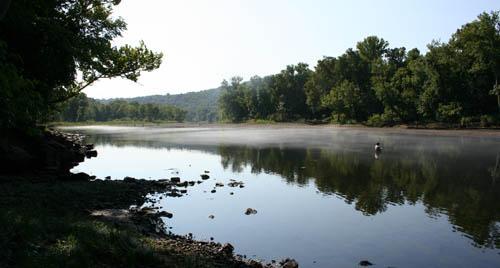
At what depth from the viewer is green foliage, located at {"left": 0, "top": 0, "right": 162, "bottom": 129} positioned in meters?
12.6

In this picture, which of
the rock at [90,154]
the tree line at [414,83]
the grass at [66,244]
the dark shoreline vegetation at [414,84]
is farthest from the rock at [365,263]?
the tree line at [414,83]

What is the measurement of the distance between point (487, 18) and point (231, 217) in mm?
94408

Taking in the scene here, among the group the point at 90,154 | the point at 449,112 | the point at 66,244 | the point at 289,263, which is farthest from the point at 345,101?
the point at 66,244

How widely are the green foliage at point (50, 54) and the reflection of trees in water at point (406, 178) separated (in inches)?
659

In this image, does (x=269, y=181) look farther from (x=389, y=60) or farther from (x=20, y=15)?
(x=389, y=60)

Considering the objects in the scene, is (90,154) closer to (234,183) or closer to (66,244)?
(234,183)

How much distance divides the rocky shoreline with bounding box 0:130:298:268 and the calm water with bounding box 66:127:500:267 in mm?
1341

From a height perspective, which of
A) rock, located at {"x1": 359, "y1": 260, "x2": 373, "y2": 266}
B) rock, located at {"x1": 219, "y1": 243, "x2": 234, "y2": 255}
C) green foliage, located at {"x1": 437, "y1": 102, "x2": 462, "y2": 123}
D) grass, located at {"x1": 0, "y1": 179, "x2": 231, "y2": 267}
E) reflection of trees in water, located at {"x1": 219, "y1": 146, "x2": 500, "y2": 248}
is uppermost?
green foliage, located at {"x1": 437, "y1": 102, "x2": 462, "y2": 123}

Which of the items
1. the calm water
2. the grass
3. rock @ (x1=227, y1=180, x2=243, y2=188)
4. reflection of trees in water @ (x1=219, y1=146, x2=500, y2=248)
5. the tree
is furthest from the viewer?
the tree

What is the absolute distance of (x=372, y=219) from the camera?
2152 centimetres

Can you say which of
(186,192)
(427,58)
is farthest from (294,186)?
(427,58)

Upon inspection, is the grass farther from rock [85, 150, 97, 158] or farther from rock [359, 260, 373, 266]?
rock [85, 150, 97, 158]

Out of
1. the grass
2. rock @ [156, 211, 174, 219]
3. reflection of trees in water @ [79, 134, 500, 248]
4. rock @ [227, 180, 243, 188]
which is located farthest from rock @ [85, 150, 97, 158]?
the grass

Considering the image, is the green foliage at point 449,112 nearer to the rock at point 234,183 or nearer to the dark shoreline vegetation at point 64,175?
the dark shoreline vegetation at point 64,175
